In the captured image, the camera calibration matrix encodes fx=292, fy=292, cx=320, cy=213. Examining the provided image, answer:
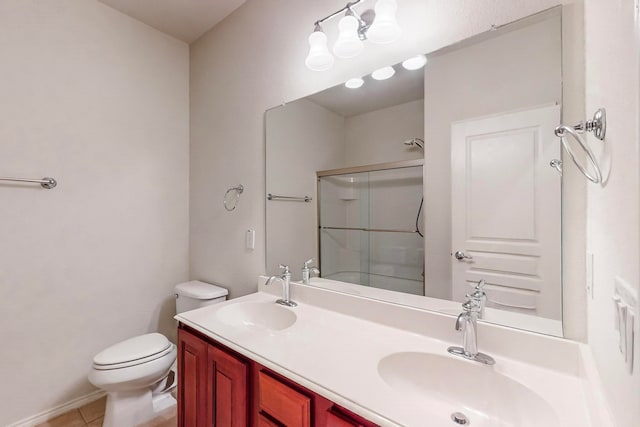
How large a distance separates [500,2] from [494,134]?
440 millimetres

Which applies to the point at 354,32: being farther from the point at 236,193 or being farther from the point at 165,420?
the point at 165,420

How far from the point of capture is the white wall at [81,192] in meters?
1.59

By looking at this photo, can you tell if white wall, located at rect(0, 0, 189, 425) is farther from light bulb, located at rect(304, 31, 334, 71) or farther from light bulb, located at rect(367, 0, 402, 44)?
light bulb, located at rect(367, 0, 402, 44)

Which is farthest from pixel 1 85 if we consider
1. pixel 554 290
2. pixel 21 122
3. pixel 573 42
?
pixel 554 290

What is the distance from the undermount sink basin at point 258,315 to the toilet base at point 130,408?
795 mm

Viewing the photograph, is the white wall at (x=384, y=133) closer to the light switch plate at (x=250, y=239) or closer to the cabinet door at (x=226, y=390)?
the light switch plate at (x=250, y=239)

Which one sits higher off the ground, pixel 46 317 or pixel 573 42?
pixel 573 42

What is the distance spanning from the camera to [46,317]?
1.69 metres

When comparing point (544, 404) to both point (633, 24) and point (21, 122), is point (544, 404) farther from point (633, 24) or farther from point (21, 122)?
point (21, 122)

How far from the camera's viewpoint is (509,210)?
3.16ft

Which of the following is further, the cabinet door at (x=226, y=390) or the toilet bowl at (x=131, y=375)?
the toilet bowl at (x=131, y=375)

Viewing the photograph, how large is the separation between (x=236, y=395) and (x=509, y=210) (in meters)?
1.16

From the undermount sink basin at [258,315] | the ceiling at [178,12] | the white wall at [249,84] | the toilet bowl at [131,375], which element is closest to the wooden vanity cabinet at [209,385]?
the undermount sink basin at [258,315]

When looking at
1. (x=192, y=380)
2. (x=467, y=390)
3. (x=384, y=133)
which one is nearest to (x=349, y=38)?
(x=384, y=133)
